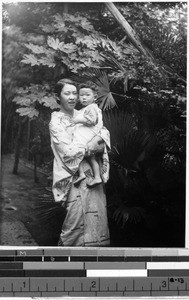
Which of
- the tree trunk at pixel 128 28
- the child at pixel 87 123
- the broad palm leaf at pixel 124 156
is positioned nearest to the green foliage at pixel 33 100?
the child at pixel 87 123

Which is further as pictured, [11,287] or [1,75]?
[1,75]

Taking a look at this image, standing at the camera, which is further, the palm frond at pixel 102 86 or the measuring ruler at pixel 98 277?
the palm frond at pixel 102 86

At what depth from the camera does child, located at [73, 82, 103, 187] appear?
250 centimetres

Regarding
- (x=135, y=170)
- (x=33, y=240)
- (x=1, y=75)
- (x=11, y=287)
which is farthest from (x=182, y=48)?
(x=11, y=287)

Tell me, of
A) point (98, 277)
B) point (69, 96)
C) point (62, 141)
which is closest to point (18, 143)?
point (62, 141)

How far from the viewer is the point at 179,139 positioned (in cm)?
249

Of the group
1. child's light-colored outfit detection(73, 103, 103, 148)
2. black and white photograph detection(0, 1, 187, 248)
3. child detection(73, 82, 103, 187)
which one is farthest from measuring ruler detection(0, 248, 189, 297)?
child's light-colored outfit detection(73, 103, 103, 148)

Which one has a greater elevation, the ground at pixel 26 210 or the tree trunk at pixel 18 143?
the tree trunk at pixel 18 143

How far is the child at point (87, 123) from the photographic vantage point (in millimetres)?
2500

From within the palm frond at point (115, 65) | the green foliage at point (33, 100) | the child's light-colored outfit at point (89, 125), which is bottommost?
the child's light-colored outfit at point (89, 125)

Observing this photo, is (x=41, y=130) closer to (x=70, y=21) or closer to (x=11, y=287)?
(x=70, y=21)

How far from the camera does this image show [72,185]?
251 centimetres

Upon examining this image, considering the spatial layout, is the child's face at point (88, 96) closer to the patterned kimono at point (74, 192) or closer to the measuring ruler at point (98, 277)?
the patterned kimono at point (74, 192)

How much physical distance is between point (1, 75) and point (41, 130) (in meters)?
0.28
